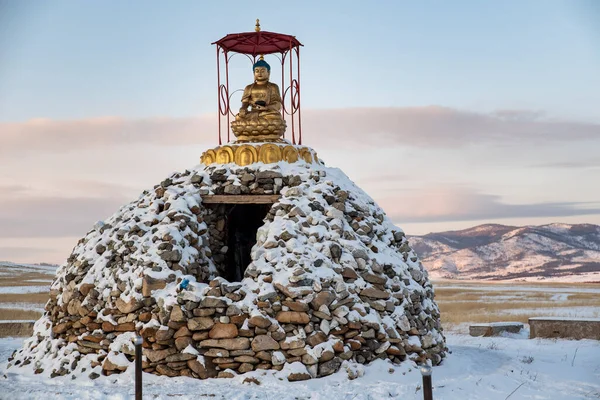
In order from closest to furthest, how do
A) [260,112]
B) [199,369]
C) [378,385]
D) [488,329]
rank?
[378,385], [199,369], [260,112], [488,329]

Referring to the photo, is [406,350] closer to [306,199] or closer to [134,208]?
[306,199]

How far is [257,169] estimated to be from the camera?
11516 mm

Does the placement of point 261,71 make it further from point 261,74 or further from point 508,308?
point 508,308

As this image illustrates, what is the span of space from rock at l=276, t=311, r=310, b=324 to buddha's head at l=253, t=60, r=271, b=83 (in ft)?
16.2

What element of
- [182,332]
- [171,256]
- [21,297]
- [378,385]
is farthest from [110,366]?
A: [21,297]

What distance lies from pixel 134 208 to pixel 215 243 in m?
1.64

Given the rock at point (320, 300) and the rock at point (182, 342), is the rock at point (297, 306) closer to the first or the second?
the rock at point (320, 300)

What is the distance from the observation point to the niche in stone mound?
1180 cm

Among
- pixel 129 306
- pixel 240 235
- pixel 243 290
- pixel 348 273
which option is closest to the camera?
pixel 243 290

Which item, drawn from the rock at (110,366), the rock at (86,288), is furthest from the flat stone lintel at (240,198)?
the rock at (110,366)

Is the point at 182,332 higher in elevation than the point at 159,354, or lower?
higher

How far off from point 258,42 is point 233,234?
3699 millimetres

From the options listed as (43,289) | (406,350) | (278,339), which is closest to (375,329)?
(406,350)

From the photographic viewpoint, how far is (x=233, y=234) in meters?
13.3
